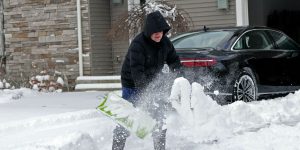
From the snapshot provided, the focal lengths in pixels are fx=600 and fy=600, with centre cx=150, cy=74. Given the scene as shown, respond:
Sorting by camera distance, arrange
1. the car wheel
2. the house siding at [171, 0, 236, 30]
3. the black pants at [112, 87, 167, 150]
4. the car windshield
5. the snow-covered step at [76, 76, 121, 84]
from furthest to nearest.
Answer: the snow-covered step at [76, 76, 121, 84] < the house siding at [171, 0, 236, 30] < the car windshield < the car wheel < the black pants at [112, 87, 167, 150]

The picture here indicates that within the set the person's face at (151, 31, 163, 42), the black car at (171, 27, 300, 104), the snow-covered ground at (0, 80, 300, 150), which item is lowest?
the snow-covered ground at (0, 80, 300, 150)

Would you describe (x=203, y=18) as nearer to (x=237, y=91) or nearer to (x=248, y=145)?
(x=237, y=91)

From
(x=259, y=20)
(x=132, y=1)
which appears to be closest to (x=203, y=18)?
(x=132, y=1)

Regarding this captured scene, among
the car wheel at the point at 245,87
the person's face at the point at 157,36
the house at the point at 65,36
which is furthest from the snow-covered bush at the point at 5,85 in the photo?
the person's face at the point at 157,36

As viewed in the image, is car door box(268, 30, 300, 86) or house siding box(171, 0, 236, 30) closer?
car door box(268, 30, 300, 86)

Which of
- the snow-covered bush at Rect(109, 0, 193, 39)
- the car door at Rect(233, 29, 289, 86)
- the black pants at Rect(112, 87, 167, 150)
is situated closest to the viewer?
the black pants at Rect(112, 87, 167, 150)

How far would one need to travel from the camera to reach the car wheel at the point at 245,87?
30.5 feet

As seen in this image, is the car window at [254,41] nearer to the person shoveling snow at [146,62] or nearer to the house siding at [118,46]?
the person shoveling snow at [146,62]

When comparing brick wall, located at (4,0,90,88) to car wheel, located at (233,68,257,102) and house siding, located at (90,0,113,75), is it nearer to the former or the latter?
house siding, located at (90,0,113,75)

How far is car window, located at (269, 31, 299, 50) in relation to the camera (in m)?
10.7

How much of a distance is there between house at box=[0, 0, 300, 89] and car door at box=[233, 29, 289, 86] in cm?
463

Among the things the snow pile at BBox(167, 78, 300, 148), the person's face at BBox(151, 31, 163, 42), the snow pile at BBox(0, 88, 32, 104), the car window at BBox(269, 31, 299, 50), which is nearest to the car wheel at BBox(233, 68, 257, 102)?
the snow pile at BBox(167, 78, 300, 148)

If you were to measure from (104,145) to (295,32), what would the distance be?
→ 534 inches

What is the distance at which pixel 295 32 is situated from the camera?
62.7 feet
